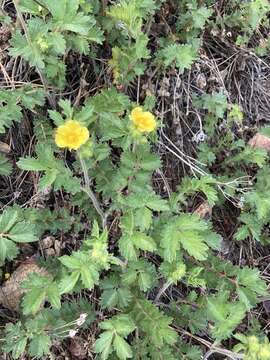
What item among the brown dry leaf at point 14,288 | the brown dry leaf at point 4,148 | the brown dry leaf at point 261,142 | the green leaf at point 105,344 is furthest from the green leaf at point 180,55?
the green leaf at point 105,344

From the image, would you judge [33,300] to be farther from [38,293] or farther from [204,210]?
[204,210]

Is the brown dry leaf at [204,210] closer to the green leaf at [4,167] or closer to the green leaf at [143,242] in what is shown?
the green leaf at [143,242]

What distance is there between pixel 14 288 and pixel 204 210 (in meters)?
0.99

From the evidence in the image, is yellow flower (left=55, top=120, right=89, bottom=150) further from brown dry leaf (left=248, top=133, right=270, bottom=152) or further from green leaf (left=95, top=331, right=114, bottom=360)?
brown dry leaf (left=248, top=133, right=270, bottom=152)

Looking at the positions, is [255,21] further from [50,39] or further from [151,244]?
[151,244]

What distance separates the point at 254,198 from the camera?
254 cm

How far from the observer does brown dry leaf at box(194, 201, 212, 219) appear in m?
2.73

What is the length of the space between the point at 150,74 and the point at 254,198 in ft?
2.77

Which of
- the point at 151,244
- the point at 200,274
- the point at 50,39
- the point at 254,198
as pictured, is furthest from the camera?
the point at 254,198

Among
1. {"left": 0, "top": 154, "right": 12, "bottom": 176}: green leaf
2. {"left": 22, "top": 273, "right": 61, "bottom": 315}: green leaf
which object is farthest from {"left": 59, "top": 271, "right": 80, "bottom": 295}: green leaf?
{"left": 0, "top": 154, "right": 12, "bottom": 176}: green leaf

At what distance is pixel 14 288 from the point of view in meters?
2.40

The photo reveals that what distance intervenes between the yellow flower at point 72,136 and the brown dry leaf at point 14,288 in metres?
0.76

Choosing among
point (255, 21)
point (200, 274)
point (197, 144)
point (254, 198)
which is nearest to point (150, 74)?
point (197, 144)

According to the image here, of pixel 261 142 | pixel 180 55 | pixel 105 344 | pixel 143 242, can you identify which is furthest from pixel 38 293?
pixel 261 142
